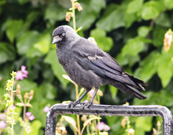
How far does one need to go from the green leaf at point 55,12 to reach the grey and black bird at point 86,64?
1.98 feet

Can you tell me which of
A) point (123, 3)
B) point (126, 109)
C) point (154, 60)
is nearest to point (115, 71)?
point (154, 60)

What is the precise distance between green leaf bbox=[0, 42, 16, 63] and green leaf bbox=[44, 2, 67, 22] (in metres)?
0.38

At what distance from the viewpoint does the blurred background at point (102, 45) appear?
1753 millimetres

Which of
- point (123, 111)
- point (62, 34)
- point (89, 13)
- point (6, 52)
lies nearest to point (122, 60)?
point (89, 13)

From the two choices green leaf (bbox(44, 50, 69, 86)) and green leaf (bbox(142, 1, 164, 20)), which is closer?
green leaf (bbox(142, 1, 164, 20))

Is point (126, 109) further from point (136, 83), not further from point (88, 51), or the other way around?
point (88, 51)

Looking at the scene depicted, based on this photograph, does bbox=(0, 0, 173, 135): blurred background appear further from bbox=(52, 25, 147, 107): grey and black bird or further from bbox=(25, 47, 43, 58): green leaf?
bbox=(52, 25, 147, 107): grey and black bird

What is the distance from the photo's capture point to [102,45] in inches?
74.2

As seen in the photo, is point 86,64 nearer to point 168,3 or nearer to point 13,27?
point 168,3

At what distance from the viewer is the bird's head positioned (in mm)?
1332

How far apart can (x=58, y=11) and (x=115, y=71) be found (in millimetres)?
814

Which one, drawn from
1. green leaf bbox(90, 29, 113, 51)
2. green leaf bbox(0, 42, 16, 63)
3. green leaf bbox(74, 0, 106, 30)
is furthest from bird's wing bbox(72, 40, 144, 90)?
green leaf bbox(0, 42, 16, 63)

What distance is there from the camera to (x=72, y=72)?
137cm

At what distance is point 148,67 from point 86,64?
0.50 meters
